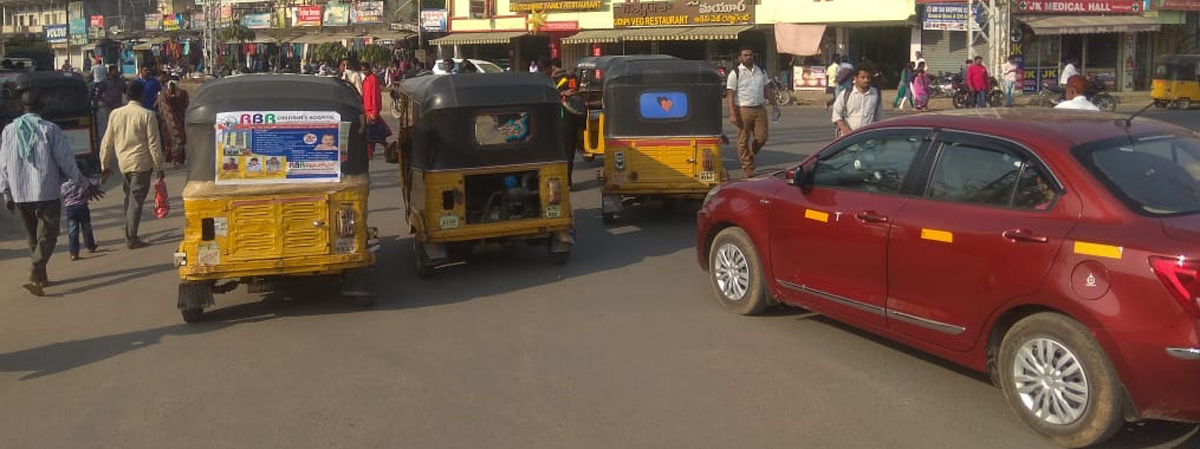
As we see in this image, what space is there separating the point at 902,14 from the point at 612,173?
27.2 meters

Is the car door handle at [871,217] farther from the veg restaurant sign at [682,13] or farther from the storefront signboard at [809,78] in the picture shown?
the veg restaurant sign at [682,13]

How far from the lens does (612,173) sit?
11688 millimetres

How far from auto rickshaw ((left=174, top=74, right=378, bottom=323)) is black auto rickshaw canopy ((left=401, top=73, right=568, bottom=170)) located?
48.9 inches

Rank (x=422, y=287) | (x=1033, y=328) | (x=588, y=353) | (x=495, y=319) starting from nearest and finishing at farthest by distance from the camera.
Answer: (x=1033, y=328) → (x=588, y=353) → (x=495, y=319) → (x=422, y=287)

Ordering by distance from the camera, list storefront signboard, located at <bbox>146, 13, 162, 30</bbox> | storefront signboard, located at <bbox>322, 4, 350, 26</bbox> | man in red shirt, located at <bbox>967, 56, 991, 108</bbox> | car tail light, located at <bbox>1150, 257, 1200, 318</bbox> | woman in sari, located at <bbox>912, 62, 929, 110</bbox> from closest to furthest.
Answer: car tail light, located at <bbox>1150, 257, 1200, 318</bbox>, man in red shirt, located at <bbox>967, 56, 991, 108</bbox>, woman in sari, located at <bbox>912, 62, 929, 110</bbox>, storefront signboard, located at <bbox>322, 4, 350, 26</bbox>, storefront signboard, located at <bbox>146, 13, 162, 30</bbox>

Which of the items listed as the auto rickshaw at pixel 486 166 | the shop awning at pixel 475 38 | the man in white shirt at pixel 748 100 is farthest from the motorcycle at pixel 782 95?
the auto rickshaw at pixel 486 166

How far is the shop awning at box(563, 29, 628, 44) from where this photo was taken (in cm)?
4331

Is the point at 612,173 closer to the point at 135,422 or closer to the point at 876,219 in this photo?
the point at 876,219

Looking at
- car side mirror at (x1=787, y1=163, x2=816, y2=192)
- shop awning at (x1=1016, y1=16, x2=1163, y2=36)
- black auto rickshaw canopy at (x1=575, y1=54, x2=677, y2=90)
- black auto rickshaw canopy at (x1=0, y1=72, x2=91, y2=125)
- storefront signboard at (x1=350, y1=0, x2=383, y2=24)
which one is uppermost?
storefront signboard at (x1=350, y1=0, x2=383, y2=24)

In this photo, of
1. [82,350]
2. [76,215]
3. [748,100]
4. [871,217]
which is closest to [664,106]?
[748,100]

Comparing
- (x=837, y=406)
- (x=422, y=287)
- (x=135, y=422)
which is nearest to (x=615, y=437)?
(x=837, y=406)

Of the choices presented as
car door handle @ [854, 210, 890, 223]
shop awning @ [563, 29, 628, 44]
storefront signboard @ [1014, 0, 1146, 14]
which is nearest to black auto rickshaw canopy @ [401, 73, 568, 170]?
car door handle @ [854, 210, 890, 223]

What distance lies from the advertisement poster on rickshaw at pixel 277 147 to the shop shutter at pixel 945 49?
103 feet

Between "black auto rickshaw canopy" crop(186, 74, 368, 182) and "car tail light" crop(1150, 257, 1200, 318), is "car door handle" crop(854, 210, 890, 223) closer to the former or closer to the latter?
"car tail light" crop(1150, 257, 1200, 318)
